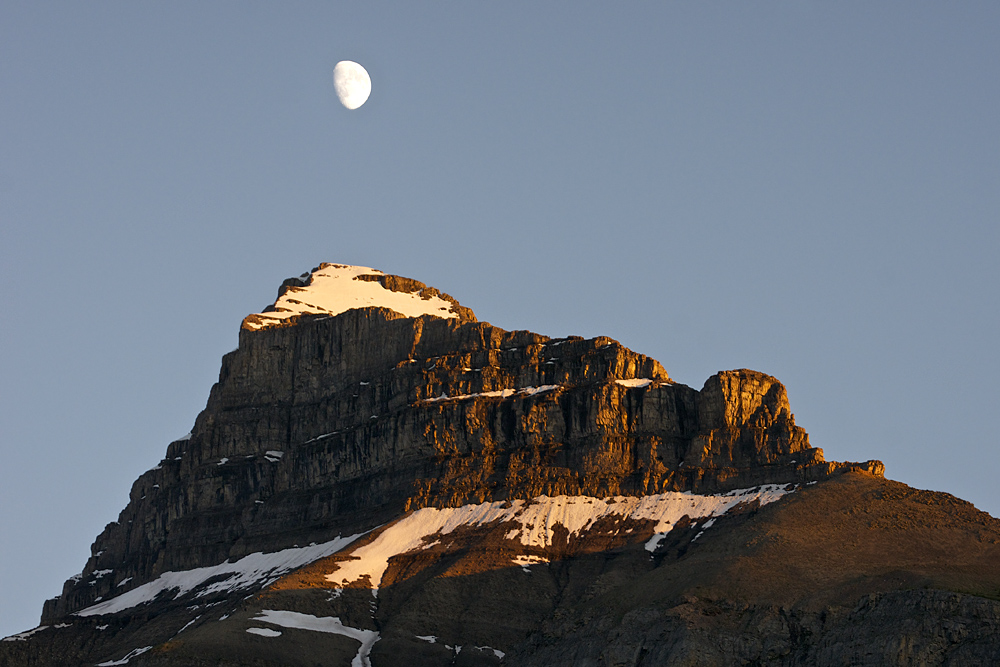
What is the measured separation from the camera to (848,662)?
19962 centimetres

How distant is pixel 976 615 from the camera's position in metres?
200

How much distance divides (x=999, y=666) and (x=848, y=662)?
1594 cm

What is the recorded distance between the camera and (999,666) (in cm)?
19125

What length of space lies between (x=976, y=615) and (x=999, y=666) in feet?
30.9

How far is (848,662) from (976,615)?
1422cm

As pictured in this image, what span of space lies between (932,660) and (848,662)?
8.74m

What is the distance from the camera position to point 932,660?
196m
